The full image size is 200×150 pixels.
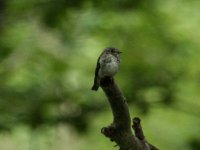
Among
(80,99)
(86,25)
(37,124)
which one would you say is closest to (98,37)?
(86,25)

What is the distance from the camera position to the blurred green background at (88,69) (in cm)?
602

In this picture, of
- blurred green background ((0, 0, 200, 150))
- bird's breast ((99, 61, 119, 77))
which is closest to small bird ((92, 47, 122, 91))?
bird's breast ((99, 61, 119, 77))

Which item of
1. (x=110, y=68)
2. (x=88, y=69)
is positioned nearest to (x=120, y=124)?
(x=110, y=68)

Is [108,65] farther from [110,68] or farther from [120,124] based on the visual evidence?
[120,124]

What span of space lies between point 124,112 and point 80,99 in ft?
12.6

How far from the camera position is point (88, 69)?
22.2 ft

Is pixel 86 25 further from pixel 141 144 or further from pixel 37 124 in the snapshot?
pixel 141 144

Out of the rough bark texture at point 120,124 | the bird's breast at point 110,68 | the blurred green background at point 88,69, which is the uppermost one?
the blurred green background at point 88,69

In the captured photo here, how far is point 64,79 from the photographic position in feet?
20.8

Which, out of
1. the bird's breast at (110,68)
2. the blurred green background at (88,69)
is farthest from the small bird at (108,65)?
the blurred green background at (88,69)

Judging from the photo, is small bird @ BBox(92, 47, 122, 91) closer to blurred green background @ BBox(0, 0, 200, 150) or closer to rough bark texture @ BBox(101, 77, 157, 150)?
rough bark texture @ BBox(101, 77, 157, 150)

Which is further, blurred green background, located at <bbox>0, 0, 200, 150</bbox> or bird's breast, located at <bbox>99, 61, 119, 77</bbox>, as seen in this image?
blurred green background, located at <bbox>0, 0, 200, 150</bbox>

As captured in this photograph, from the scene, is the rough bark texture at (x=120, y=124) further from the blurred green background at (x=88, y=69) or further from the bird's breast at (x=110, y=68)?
the blurred green background at (x=88, y=69)

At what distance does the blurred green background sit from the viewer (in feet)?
19.7
